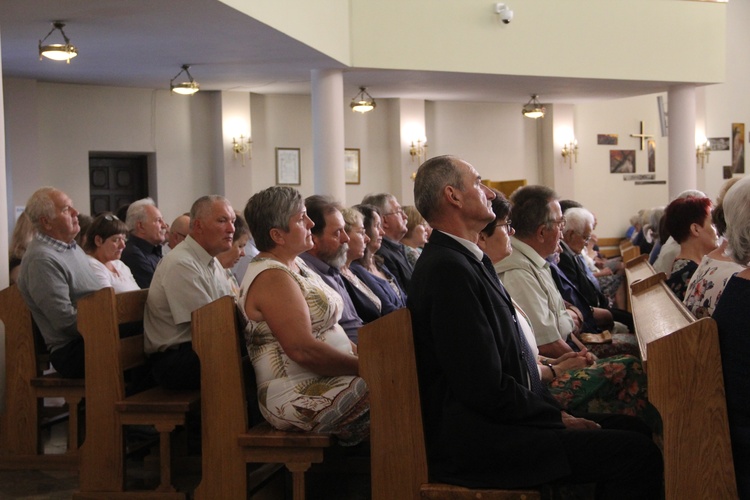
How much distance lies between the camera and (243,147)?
12500 mm

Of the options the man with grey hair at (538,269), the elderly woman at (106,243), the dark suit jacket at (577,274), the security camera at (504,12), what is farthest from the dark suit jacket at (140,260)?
the security camera at (504,12)

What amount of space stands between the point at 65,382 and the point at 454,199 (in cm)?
255

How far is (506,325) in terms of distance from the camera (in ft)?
8.95

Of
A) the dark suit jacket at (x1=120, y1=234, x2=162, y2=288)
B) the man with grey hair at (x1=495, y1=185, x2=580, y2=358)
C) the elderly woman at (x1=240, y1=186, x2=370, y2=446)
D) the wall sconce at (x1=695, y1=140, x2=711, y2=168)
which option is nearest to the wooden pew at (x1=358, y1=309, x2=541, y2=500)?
the elderly woman at (x1=240, y1=186, x2=370, y2=446)

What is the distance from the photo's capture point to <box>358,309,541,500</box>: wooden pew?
2.70 meters

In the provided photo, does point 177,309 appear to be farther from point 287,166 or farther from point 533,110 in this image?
point 533,110

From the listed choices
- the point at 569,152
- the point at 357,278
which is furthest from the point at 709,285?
the point at 569,152

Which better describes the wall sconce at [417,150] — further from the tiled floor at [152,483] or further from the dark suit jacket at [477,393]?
the dark suit jacket at [477,393]

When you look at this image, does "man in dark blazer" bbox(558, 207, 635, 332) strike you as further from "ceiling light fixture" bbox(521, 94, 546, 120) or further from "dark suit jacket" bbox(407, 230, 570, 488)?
"ceiling light fixture" bbox(521, 94, 546, 120)

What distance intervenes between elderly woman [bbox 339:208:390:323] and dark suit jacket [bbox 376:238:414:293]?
3.25ft

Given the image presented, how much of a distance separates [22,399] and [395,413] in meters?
2.67

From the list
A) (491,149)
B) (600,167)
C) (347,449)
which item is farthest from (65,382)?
(600,167)

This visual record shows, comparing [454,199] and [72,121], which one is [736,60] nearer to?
[72,121]

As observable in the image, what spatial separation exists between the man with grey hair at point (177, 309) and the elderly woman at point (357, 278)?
32.5 inches
